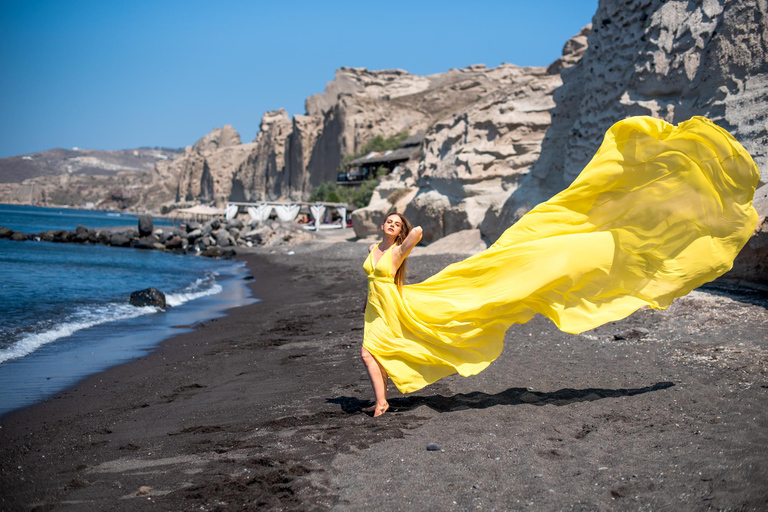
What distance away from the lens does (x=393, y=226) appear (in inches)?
175

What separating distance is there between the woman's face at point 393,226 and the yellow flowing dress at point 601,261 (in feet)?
0.72

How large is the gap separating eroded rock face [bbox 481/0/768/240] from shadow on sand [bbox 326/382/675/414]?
5260 millimetres

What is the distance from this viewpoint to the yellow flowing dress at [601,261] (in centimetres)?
432

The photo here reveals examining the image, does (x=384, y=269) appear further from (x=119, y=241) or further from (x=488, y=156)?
(x=119, y=241)

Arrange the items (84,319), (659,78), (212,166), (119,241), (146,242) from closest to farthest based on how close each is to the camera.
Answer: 1. (659,78)
2. (84,319)
3. (146,242)
4. (119,241)
5. (212,166)

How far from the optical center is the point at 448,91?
61531mm

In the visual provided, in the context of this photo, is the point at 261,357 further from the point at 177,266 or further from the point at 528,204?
the point at 177,266

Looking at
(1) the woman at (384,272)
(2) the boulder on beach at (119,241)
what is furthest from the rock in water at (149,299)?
(2) the boulder on beach at (119,241)

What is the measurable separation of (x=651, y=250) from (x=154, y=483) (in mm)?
4039

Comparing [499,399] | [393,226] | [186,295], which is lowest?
[186,295]

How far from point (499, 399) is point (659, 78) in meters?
8.18

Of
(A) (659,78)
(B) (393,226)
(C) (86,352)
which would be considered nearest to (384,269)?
(B) (393,226)

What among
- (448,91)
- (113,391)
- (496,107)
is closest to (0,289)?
(113,391)

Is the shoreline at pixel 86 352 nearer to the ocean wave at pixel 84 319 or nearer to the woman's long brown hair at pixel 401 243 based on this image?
the ocean wave at pixel 84 319
